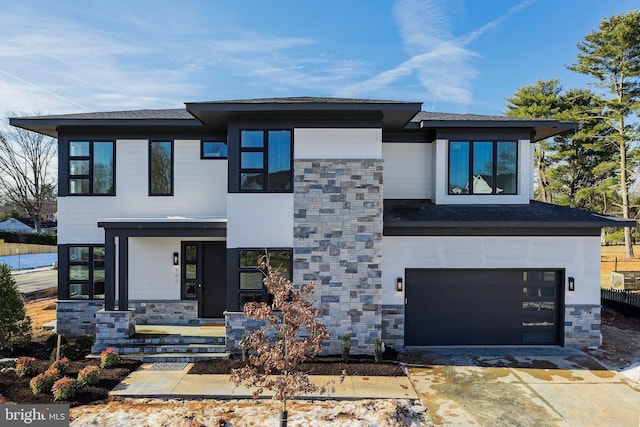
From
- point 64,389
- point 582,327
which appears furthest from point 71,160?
point 582,327

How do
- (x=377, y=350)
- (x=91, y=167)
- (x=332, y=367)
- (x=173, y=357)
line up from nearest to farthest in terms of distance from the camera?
(x=332, y=367), (x=377, y=350), (x=173, y=357), (x=91, y=167)

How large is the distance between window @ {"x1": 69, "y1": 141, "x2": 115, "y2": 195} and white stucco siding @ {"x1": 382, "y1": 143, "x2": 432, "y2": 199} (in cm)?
797

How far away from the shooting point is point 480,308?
9586 millimetres

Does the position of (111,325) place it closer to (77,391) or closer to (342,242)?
(77,391)

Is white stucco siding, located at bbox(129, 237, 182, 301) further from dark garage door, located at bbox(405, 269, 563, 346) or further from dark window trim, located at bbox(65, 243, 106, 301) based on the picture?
dark garage door, located at bbox(405, 269, 563, 346)

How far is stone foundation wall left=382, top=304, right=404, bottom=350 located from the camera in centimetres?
930

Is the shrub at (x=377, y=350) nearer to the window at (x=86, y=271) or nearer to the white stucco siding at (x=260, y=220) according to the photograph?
the white stucco siding at (x=260, y=220)

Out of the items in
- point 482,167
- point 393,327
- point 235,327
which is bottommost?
point 393,327

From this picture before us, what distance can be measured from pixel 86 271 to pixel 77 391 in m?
4.64

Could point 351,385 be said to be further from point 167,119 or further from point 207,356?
point 167,119

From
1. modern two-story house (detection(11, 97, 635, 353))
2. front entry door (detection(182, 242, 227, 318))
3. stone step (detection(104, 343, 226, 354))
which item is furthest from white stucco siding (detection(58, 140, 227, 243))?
stone step (detection(104, 343, 226, 354))

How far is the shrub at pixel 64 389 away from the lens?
649 centimetres

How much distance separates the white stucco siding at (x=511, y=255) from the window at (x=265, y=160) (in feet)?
10.7

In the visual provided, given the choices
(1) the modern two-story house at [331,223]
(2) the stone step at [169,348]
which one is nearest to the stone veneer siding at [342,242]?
(1) the modern two-story house at [331,223]
